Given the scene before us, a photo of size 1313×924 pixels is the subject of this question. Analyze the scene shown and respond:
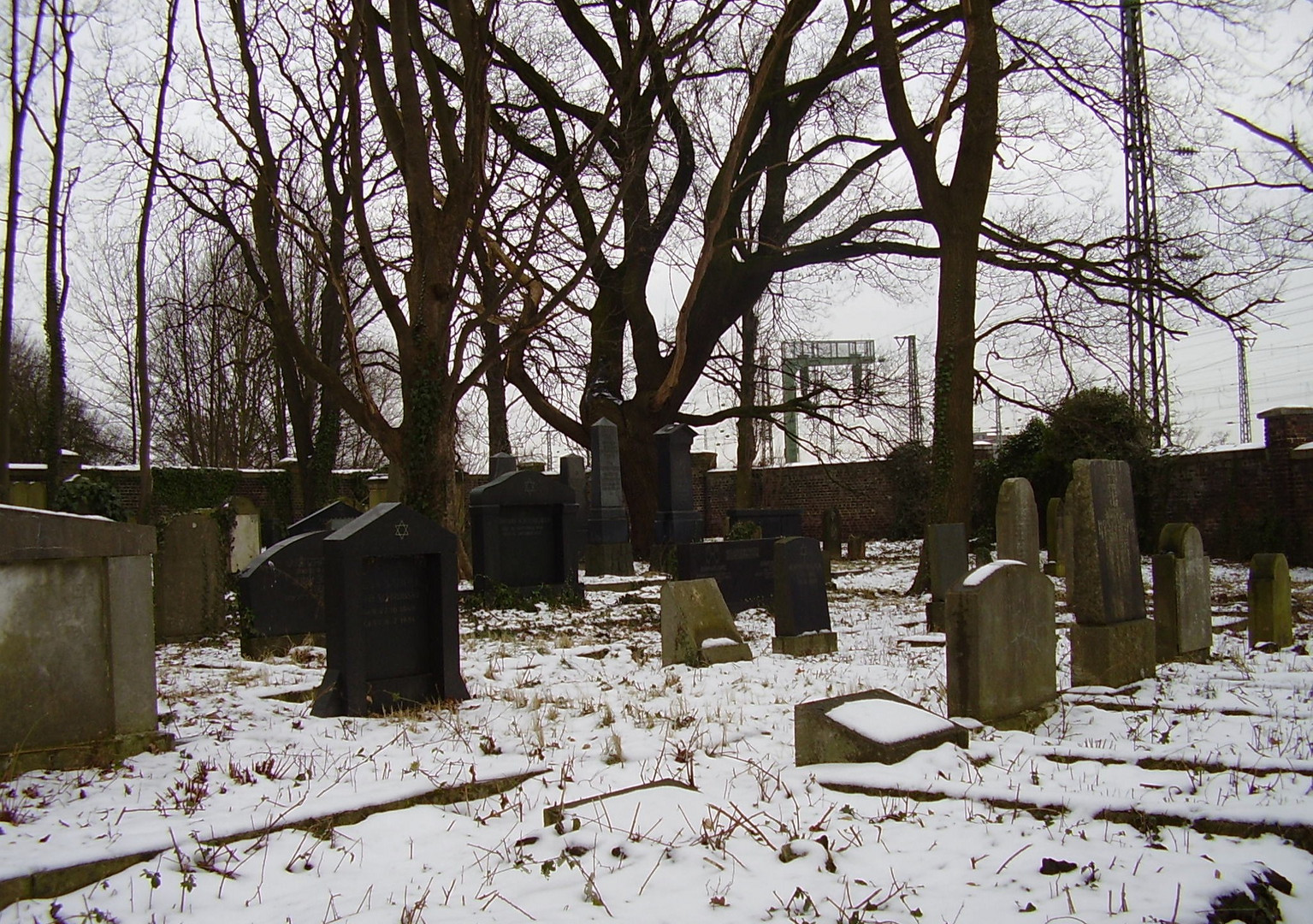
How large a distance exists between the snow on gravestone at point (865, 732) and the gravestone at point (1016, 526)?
5.59 m

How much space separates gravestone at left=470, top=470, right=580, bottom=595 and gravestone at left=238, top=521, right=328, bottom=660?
302 cm

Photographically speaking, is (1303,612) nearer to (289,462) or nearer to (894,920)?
(894,920)

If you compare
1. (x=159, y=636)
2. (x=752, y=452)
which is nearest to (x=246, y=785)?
(x=159, y=636)

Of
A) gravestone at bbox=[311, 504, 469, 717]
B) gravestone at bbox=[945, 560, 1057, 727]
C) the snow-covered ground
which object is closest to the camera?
the snow-covered ground

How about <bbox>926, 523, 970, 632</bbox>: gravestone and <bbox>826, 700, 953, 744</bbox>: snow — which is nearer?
<bbox>826, 700, 953, 744</bbox>: snow

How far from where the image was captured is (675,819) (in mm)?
3713

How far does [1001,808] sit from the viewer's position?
3.80m

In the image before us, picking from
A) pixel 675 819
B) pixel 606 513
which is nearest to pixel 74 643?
pixel 675 819

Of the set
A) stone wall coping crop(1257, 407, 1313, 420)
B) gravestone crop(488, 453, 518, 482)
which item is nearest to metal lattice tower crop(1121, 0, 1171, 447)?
stone wall coping crop(1257, 407, 1313, 420)

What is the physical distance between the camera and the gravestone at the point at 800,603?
869 cm

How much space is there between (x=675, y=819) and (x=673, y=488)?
13521mm

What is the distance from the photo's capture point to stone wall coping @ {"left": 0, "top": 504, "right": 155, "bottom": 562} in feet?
14.1

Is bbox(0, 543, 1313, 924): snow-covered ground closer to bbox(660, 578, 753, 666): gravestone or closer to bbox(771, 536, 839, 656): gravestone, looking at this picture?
bbox(660, 578, 753, 666): gravestone

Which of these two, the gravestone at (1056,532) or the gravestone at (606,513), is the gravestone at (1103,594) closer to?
the gravestone at (1056,532)
